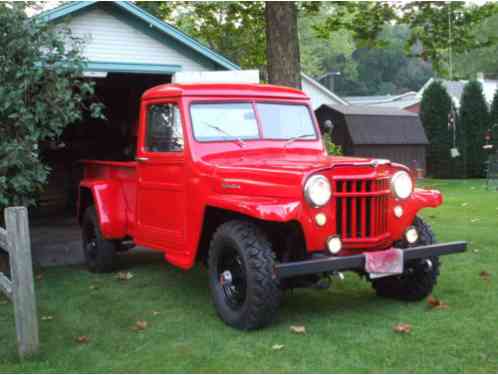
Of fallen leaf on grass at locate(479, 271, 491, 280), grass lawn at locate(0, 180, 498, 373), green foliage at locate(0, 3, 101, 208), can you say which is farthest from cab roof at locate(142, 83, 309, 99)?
fallen leaf on grass at locate(479, 271, 491, 280)

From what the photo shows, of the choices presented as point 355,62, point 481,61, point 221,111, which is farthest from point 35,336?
point 355,62

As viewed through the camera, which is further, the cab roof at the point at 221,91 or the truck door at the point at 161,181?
the cab roof at the point at 221,91

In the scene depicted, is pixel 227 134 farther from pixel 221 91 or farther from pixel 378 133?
pixel 378 133

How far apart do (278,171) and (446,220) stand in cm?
709

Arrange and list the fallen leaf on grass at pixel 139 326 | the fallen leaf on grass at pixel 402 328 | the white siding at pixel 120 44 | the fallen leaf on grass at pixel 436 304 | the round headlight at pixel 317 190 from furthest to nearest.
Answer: the white siding at pixel 120 44, the fallen leaf on grass at pixel 436 304, the fallen leaf on grass at pixel 139 326, the fallen leaf on grass at pixel 402 328, the round headlight at pixel 317 190

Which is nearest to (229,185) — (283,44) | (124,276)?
(124,276)

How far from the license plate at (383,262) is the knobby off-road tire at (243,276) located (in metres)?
0.72

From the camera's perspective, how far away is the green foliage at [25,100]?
21.4ft

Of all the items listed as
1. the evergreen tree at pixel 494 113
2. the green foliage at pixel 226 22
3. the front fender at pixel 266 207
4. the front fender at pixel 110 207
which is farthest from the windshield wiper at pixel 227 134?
the evergreen tree at pixel 494 113

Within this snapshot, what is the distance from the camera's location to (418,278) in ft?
18.1

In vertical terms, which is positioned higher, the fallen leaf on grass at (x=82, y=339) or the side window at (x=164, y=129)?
the side window at (x=164, y=129)

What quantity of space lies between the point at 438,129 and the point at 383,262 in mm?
21245

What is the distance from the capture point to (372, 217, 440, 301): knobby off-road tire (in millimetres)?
5473

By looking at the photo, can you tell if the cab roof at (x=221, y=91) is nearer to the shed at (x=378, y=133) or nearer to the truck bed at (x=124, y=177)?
the truck bed at (x=124, y=177)
